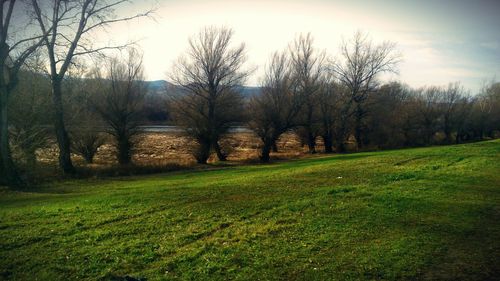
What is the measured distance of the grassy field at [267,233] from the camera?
274 inches

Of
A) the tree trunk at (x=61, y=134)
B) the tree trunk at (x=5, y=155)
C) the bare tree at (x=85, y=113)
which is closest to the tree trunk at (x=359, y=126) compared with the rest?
the bare tree at (x=85, y=113)

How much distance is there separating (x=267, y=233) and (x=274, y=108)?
31.0 m

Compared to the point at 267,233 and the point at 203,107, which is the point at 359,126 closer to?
the point at 203,107

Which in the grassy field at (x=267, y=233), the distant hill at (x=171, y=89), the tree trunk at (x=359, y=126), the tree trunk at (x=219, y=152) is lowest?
the grassy field at (x=267, y=233)

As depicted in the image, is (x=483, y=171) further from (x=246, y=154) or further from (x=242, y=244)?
(x=246, y=154)

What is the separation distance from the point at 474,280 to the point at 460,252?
1.24 m

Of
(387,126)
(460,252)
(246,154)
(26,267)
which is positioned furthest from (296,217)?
(387,126)

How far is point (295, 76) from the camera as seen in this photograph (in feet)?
140

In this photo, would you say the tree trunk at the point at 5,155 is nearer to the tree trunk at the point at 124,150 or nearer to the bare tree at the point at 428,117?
the tree trunk at the point at 124,150

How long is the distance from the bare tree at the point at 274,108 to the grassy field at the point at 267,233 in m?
24.2

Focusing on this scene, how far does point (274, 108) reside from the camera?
1547 inches

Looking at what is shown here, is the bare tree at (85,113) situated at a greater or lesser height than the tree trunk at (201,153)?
greater

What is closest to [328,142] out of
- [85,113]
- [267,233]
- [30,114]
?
[85,113]

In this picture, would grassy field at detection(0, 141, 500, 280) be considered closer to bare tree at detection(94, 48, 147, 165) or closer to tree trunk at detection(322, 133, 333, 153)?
bare tree at detection(94, 48, 147, 165)
